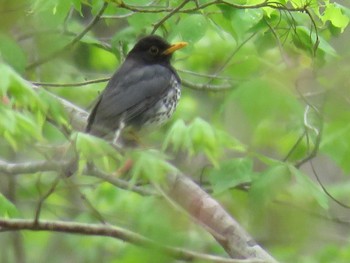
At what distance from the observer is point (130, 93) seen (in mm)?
6316

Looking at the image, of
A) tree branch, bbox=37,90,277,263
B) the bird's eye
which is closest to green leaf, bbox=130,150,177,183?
tree branch, bbox=37,90,277,263

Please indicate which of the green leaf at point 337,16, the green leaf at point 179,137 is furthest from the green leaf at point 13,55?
the green leaf at point 337,16

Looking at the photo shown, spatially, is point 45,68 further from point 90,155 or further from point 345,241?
point 345,241

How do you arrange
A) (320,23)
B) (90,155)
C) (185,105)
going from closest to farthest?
(90,155)
(320,23)
(185,105)

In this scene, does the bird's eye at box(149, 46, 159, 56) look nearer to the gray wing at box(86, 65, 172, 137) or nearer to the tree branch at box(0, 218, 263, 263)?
the gray wing at box(86, 65, 172, 137)

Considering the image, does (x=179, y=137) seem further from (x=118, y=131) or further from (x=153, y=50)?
(x=153, y=50)

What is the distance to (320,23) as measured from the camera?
224 inches

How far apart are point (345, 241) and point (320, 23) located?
76.8 inches

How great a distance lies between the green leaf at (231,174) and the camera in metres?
5.17

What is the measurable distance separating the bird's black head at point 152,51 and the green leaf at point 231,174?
135 cm

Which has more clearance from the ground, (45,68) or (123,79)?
(45,68)

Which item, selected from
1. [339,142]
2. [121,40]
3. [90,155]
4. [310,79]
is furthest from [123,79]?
[90,155]

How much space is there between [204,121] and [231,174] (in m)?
1.18

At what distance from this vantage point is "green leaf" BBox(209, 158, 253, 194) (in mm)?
5168
